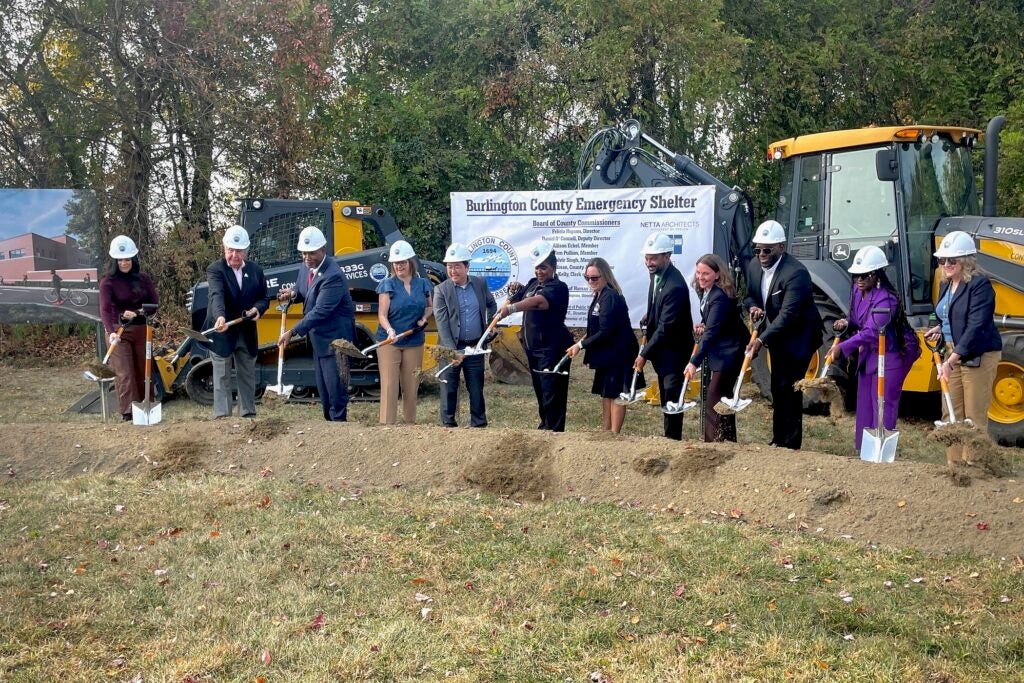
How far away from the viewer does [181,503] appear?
246 inches

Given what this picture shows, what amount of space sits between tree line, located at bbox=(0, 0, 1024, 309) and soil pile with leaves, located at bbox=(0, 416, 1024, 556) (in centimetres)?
866

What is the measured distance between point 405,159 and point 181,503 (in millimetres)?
10728

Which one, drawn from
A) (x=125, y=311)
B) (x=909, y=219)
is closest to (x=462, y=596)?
(x=125, y=311)

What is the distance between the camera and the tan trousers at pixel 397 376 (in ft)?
27.8

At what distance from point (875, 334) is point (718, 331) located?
41.7 inches

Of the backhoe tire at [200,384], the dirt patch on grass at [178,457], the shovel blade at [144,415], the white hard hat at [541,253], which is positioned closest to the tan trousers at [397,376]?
the white hard hat at [541,253]

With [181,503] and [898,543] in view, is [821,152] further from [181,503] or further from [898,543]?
[181,503]

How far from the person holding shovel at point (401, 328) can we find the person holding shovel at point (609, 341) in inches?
58.3

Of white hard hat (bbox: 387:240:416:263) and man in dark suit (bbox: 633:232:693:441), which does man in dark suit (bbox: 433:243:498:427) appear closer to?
white hard hat (bbox: 387:240:416:263)

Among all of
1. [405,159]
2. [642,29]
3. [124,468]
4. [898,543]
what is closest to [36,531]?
[124,468]

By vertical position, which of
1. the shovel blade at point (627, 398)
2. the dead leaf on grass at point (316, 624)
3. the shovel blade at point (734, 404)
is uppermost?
the shovel blade at point (734, 404)

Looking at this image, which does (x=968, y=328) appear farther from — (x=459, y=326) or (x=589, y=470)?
(x=459, y=326)

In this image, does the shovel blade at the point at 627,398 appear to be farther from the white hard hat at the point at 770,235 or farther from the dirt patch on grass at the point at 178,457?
the dirt patch on grass at the point at 178,457

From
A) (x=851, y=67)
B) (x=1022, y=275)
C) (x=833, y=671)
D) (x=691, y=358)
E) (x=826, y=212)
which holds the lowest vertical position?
(x=833, y=671)
